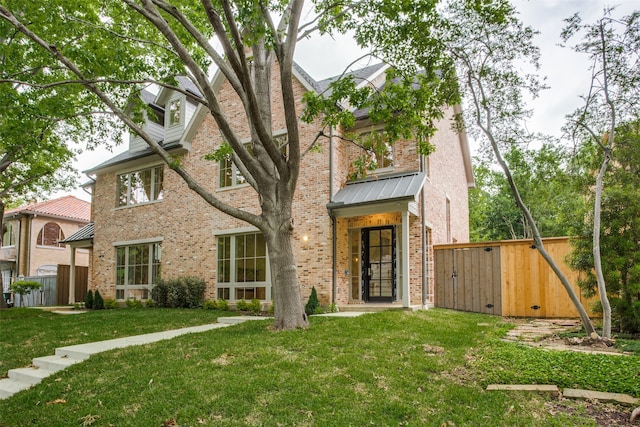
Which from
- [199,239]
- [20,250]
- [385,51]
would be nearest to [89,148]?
[199,239]

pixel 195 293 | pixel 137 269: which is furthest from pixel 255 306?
pixel 137 269

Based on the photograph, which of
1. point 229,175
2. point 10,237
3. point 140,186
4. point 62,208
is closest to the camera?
point 229,175

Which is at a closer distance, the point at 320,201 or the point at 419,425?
the point at 419,425

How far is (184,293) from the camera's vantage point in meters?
14.3

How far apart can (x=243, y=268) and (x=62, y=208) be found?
22.2 m

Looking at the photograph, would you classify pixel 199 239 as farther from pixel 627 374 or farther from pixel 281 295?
pixel 627 374

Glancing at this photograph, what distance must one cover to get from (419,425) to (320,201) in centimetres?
872

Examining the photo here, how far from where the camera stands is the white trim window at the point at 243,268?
13195mm

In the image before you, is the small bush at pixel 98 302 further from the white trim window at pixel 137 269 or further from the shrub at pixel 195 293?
the shrub at pixel 195 293

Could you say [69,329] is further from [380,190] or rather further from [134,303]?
[380,190]

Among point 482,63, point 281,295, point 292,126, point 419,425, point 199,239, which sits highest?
point 482,63

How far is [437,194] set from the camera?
14102mm

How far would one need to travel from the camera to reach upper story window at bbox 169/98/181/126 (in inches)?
661

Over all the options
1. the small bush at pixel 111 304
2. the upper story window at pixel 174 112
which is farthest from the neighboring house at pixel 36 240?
the upper story window at pixel 174 112
